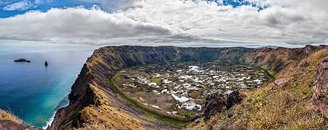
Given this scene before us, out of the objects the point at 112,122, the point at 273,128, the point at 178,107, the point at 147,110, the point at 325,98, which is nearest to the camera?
the point at 273,128

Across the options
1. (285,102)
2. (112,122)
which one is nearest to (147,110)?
(112,122)

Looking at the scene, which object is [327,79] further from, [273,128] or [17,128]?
[17,128]

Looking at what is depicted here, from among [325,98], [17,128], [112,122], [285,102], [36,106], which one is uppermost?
[325,98]

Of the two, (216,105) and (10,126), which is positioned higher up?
(10,126)

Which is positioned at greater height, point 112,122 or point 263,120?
point 263,120

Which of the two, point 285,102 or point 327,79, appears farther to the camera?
point 285,102

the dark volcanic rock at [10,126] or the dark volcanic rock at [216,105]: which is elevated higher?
the dark volcanic rock at [10,126]

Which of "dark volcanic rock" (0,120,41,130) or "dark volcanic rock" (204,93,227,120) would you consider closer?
"dark volcanic rock" (0,120,41,130)

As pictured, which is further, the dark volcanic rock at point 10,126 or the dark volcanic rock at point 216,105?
the dark volcanic rock at point 216,105

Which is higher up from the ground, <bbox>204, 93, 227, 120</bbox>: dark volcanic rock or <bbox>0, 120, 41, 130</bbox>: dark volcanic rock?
<bbox>0, 120, 41, 130</bbox>: dark volcanic rock

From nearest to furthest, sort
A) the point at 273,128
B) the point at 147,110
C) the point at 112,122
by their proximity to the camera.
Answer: the point at 273,128
the point at 112,122
the point at 147,110

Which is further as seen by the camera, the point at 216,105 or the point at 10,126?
the point at 216,105
